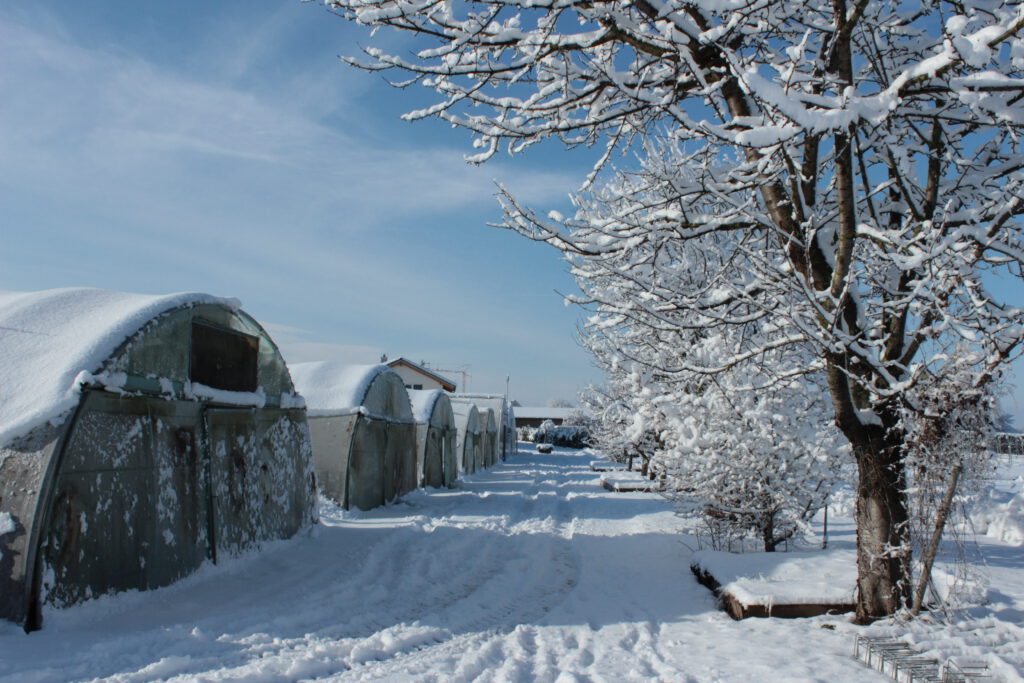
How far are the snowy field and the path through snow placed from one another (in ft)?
0.06

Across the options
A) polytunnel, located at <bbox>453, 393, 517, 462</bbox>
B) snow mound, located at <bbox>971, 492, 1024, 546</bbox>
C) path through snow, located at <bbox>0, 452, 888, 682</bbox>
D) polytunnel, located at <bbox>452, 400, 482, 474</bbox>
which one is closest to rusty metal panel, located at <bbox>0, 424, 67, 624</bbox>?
path through snow, located at <bbox>0, 452, 888, 682</bbox>

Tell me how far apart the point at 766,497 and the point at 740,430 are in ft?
3.08

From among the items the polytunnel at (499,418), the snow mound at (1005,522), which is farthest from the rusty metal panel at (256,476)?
the polytunnel at (499,418)

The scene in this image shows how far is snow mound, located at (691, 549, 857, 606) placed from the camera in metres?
6.06

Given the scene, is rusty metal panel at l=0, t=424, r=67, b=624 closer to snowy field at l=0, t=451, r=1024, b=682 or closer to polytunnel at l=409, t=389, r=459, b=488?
snowy field at l=0, t=451, r=1024, b=682

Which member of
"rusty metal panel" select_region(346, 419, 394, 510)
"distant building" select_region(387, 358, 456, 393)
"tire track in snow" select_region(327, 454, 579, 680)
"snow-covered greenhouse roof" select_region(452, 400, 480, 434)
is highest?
"distant building" select_region(387, 358, 456, 393)

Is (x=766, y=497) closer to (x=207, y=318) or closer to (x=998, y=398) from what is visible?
(x=998, y=398)

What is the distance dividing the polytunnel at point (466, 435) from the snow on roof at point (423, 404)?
4.84m

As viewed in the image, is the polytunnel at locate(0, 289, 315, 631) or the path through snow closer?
the path through snow

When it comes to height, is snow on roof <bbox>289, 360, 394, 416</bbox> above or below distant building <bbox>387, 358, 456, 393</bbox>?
below

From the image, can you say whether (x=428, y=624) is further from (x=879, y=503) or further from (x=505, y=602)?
(x=879, y=503)

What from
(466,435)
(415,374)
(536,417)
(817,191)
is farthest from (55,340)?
(536,417)

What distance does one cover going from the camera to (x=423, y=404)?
19031mm

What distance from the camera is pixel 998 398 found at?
486cm
